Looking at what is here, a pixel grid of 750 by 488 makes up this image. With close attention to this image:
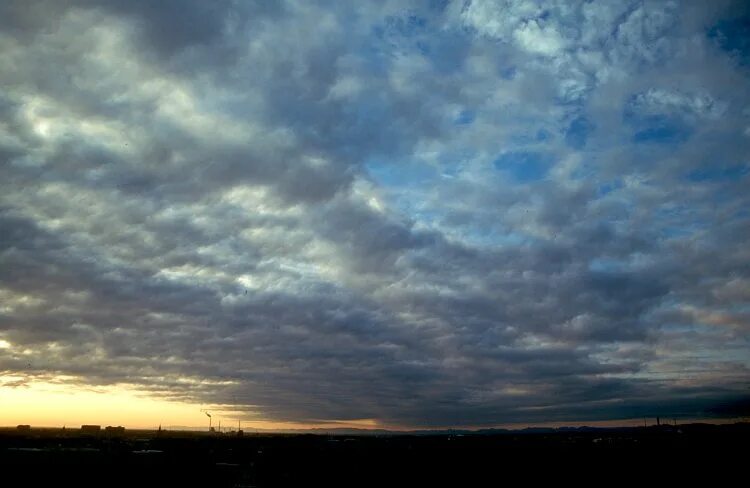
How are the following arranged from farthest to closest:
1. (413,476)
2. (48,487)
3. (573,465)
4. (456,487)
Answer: (573,465), (413,476), (456,487), (48,487)

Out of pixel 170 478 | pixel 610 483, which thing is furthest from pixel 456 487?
pixel 170 478

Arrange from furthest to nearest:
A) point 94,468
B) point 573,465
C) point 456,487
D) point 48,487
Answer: point 573,465 → point 94,468 → point 456,487 → point 48,487

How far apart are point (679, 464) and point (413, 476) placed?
1902 inches

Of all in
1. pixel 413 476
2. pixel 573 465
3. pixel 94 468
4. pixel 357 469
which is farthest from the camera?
pixel 573 465

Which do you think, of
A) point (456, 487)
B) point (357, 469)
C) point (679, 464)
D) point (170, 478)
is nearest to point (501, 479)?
point (456, 487)

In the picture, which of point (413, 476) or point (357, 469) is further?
point (357, 469)

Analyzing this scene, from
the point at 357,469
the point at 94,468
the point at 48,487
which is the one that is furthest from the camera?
the point at 357,469

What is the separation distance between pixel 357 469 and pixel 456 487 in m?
26.6

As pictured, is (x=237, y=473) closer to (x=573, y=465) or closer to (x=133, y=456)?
(x=133, y=456)

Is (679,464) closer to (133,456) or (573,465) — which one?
(573,465)

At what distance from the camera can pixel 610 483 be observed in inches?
2484

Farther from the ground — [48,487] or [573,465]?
[48,487]

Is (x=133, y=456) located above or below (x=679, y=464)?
above

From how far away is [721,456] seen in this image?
95312 millimetres
